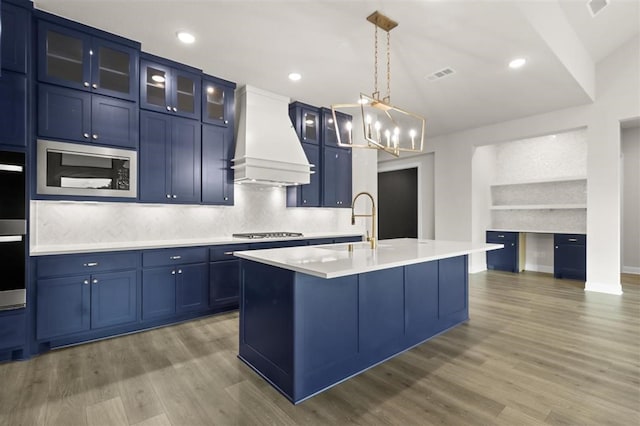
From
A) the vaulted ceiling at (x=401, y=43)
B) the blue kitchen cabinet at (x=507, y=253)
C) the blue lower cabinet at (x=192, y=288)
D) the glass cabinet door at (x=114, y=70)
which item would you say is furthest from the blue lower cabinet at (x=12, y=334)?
the blue kitchen cabinet at (x=507, y=253)

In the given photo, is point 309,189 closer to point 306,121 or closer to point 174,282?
point 306,121

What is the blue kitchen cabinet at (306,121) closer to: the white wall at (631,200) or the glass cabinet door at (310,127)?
the glass cabinet door at (310,127)

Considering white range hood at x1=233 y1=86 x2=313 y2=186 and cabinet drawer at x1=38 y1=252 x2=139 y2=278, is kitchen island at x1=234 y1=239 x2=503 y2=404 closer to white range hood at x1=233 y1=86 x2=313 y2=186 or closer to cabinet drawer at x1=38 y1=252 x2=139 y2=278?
cabinet drawer at x1=38 y1=252 x2=139 y2=278

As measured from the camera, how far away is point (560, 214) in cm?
655

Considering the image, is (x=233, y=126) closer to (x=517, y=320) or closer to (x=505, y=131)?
(x=517, y=320)

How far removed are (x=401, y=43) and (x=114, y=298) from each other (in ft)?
12.9

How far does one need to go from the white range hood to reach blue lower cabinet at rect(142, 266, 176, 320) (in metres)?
1.49

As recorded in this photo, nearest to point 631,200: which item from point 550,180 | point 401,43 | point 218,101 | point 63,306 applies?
point 550,180

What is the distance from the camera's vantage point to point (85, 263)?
9.80 ft

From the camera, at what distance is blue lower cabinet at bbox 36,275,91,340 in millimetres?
2787

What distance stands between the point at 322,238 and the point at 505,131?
412 cm

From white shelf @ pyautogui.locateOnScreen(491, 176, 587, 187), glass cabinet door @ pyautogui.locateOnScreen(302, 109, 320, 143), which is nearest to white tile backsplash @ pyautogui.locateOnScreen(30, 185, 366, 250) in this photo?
glass cabinet door @ pyautogui.locateOnScreen(302, 109, 320, 143)

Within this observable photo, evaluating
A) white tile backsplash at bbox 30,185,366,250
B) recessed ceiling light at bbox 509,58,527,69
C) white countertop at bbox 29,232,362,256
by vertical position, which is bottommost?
white countertop at bbox 29,232,362,256

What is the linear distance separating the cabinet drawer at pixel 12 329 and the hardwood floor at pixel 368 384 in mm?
180
